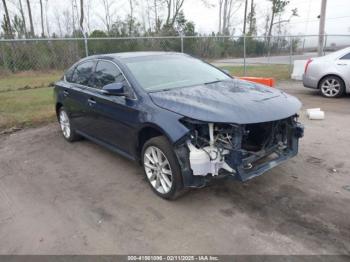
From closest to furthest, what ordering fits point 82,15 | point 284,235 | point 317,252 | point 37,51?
point 317,252
point 284,235
point 37,51
point 82,15

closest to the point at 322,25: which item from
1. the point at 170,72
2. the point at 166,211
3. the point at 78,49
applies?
the point at 78,49

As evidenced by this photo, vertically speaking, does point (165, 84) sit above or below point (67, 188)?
above

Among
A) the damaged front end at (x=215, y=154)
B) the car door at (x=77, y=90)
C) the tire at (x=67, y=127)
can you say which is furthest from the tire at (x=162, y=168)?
the tire at (x=67, y=127)

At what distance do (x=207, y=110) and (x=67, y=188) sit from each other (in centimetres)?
215

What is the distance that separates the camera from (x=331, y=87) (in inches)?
353

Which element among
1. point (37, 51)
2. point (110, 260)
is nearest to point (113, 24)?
point (37, 51)

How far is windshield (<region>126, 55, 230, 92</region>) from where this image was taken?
13.5ft

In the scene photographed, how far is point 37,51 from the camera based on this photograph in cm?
1339

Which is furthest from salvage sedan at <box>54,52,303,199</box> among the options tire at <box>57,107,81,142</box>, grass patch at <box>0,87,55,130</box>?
grass patch at <box>0,87,55,130</box>

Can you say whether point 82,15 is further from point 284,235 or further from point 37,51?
point 284,235

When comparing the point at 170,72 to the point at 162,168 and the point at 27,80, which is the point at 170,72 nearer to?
the point at 162,168

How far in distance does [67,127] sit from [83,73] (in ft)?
3.93

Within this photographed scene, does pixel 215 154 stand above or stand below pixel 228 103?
below

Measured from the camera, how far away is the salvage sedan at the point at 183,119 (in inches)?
126
